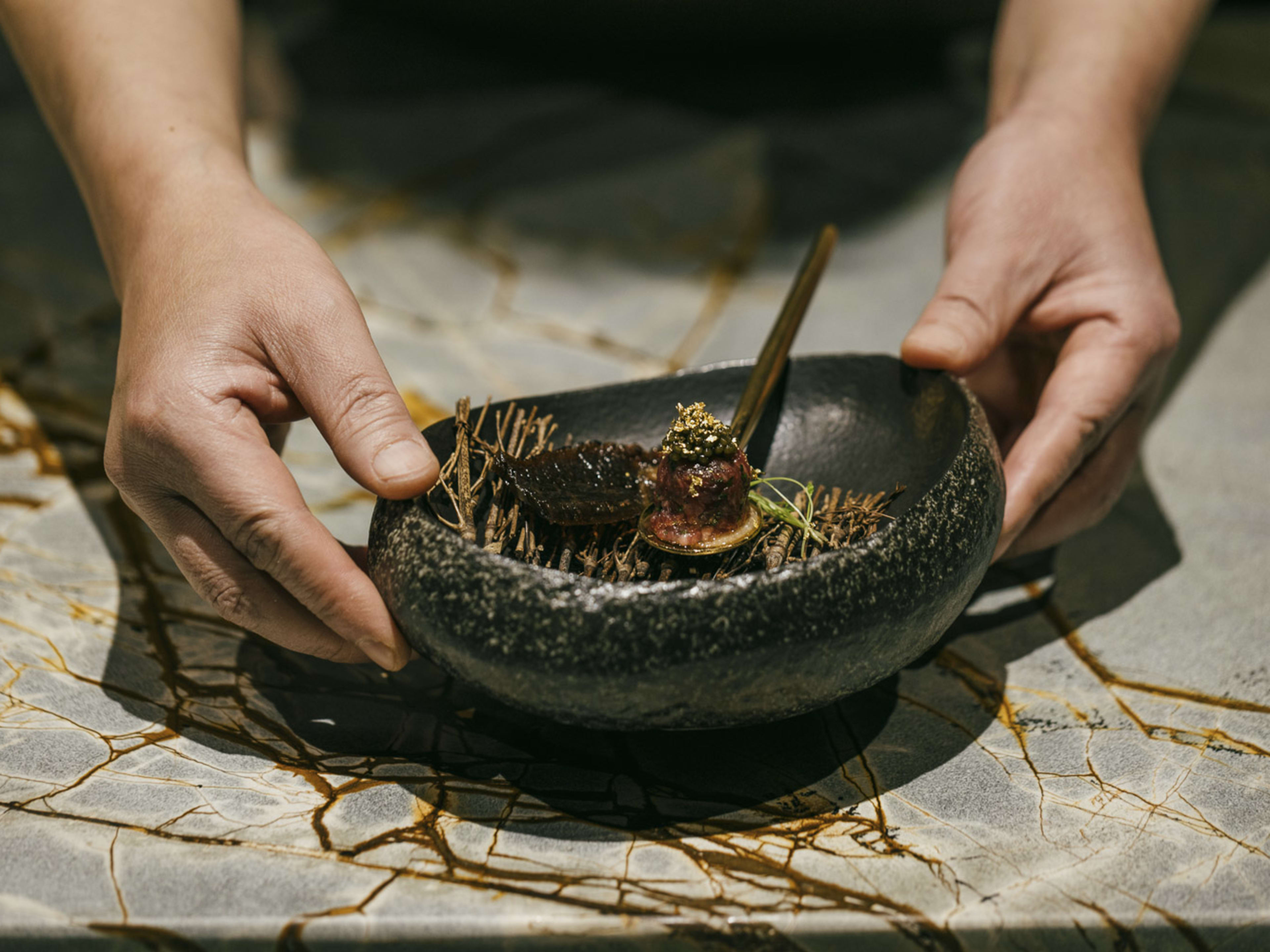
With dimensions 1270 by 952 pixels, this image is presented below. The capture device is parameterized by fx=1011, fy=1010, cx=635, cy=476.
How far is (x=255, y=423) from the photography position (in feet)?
3.53

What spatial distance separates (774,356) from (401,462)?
551 mm

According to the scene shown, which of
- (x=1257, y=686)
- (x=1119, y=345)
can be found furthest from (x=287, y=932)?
(x=1119, y=345)

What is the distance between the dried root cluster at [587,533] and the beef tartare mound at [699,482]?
4cm

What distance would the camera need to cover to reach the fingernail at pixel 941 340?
4.23ft

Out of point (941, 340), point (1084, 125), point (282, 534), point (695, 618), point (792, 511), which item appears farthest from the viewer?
point (1084, 125)

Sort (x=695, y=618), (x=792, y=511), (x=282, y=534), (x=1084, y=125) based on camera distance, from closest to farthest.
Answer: (x=695, y=618) < (x=282, y=534) < (x=792, y=511) < (x=1084, y=125)

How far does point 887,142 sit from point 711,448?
1809mm

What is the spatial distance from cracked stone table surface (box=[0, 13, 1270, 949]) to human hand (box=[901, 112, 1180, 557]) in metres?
0.18

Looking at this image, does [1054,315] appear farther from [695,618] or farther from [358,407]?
[358,407]

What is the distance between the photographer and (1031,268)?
57.2 inches

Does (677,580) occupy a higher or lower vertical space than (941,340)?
lower

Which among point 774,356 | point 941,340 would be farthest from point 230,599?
point 941,340

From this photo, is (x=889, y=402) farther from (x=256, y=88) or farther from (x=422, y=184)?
(x=256, y=88)

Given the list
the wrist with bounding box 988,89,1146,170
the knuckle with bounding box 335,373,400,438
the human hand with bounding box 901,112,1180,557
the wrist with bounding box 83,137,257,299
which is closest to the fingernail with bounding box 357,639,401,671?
the knuckle with bounding box 335,373,400,438
